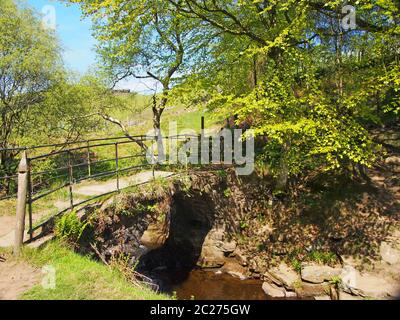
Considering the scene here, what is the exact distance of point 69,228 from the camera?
696 centimetres

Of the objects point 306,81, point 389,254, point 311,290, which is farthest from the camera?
point 311,290

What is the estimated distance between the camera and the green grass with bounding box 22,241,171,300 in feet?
16.5

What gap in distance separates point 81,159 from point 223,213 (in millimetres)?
9986

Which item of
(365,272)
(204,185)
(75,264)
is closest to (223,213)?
(204,185)

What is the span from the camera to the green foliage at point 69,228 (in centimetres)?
684

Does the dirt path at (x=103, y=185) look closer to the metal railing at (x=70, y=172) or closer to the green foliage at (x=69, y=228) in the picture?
the metal railing at (x=70, y=172)

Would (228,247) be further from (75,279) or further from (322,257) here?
(75,279)

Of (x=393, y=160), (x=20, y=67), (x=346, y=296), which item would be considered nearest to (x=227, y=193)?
(x=346, y=296)

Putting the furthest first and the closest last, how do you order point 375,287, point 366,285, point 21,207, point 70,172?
point 366,285
point 375,287
point 70,172
point 21,207

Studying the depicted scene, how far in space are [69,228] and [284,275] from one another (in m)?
8.14

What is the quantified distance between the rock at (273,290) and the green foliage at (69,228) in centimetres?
742

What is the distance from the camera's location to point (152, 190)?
10125 millimetres

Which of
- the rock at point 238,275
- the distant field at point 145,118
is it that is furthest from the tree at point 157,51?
the rock at point 238,275
